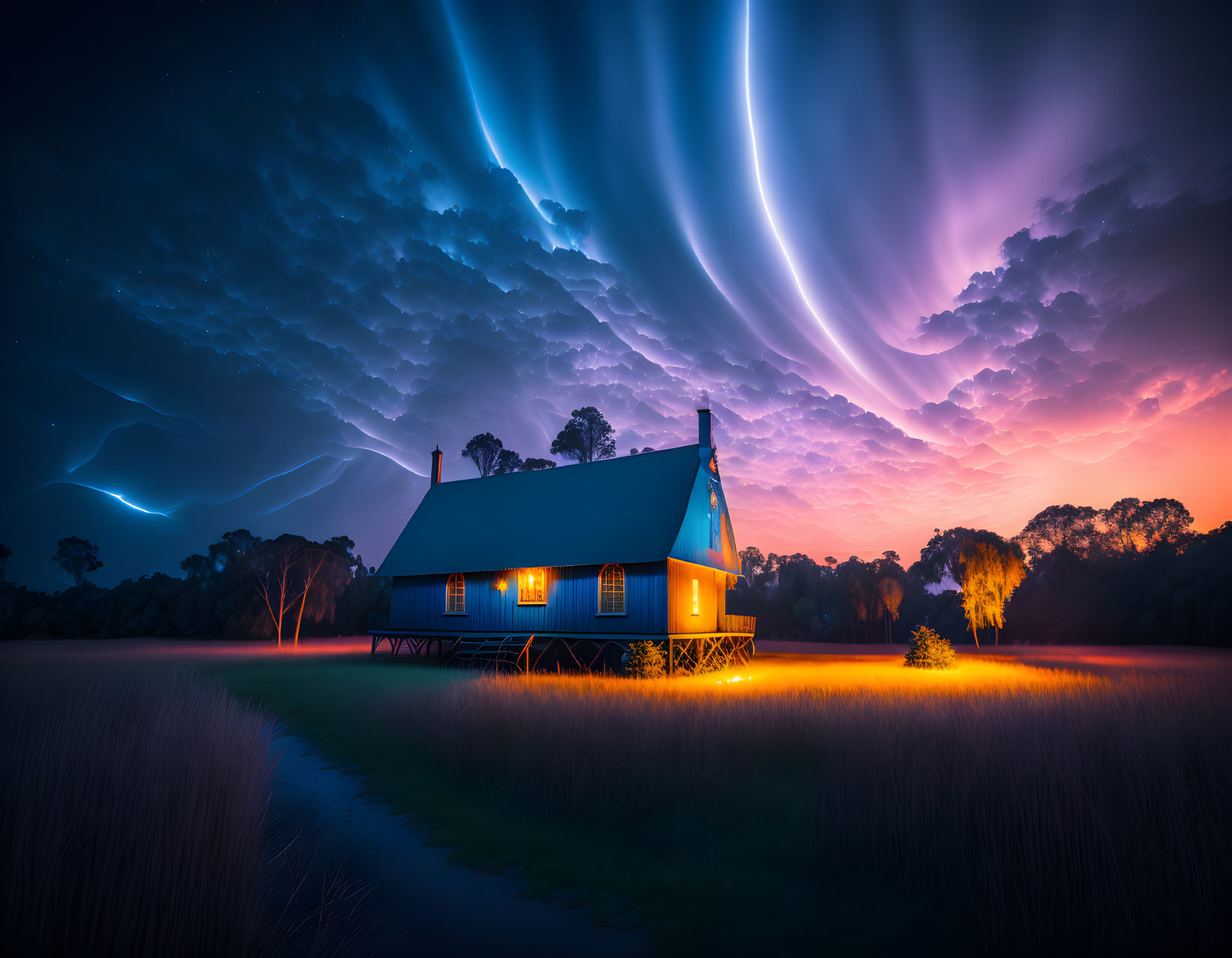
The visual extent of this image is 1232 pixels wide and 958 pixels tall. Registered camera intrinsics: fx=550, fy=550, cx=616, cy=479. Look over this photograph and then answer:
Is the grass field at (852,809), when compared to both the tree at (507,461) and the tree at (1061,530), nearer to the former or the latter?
the tree at (507,461)

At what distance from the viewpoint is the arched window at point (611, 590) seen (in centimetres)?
2233

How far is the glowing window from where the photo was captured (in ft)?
78.7

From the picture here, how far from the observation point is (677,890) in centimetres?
549

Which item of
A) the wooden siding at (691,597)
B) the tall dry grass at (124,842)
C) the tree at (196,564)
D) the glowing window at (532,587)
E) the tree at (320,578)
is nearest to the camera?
the tall dry grass at (124,842)

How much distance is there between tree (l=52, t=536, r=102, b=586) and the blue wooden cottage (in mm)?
69665

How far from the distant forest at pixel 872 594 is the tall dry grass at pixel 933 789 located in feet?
84.2

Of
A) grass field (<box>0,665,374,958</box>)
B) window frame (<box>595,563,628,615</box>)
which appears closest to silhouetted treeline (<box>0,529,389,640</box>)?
window frame (<box>595,563,628,615</box>)

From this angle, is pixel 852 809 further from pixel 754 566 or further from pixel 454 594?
pixel 754 566

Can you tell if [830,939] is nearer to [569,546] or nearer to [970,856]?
[970,856]

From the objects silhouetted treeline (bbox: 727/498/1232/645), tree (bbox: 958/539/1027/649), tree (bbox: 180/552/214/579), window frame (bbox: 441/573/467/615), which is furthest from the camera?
tree (bbox: 180/552/214/579)

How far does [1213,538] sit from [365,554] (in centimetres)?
7498

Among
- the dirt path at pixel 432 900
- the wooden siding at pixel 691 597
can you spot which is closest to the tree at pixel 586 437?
the wooden siding at pixel 691 597

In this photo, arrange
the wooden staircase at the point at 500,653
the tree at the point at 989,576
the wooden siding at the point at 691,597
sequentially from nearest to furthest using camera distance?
1. the wooden siding at the point at 691,597
2. the wooden staircase at the point at 500,653
3. the tree at the point at 989,576

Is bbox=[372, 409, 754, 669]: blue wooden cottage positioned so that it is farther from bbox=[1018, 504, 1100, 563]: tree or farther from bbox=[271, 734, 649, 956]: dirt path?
bbox=[1018, 504, 1100, 563]: tree
